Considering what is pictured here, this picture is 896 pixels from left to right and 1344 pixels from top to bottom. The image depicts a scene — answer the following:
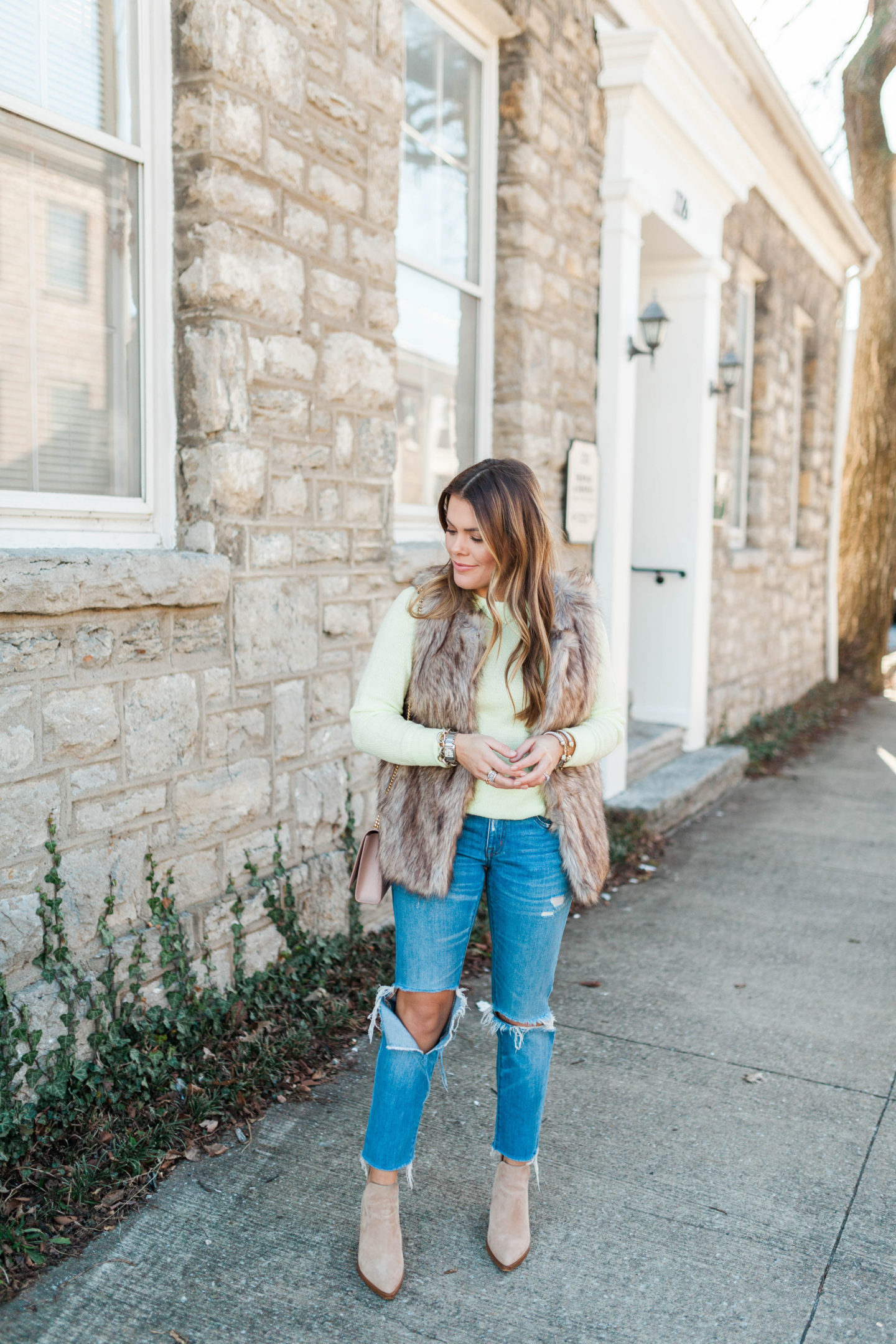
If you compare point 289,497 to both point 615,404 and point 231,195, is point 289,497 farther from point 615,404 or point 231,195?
point 615,404

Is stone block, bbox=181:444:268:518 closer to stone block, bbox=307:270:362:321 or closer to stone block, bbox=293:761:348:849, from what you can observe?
stone block, bbox=307:270:362:321

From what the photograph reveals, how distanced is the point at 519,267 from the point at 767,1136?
381 cm

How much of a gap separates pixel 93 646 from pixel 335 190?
187 cm

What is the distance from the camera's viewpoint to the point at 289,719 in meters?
3.78

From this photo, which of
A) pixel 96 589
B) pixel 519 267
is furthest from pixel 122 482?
pixel 519 267

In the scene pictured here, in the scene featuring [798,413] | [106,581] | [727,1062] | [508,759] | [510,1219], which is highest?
[798,413]

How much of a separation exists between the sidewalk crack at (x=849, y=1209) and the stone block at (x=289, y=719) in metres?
2.09

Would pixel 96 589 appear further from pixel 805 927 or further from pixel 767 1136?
pixel 805 927

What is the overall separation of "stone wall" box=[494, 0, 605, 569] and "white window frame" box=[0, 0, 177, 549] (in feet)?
7.21

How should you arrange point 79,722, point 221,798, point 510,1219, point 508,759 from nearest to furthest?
point 508,759 < point 510,1219 < point 79,722 < point 221,798

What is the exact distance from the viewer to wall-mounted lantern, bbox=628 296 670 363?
244 inches

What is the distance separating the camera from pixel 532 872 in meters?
2.34

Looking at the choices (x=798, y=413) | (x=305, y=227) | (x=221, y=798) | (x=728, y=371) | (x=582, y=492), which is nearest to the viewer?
(x=221, y=798)

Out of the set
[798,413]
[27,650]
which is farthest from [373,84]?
[798,413]
